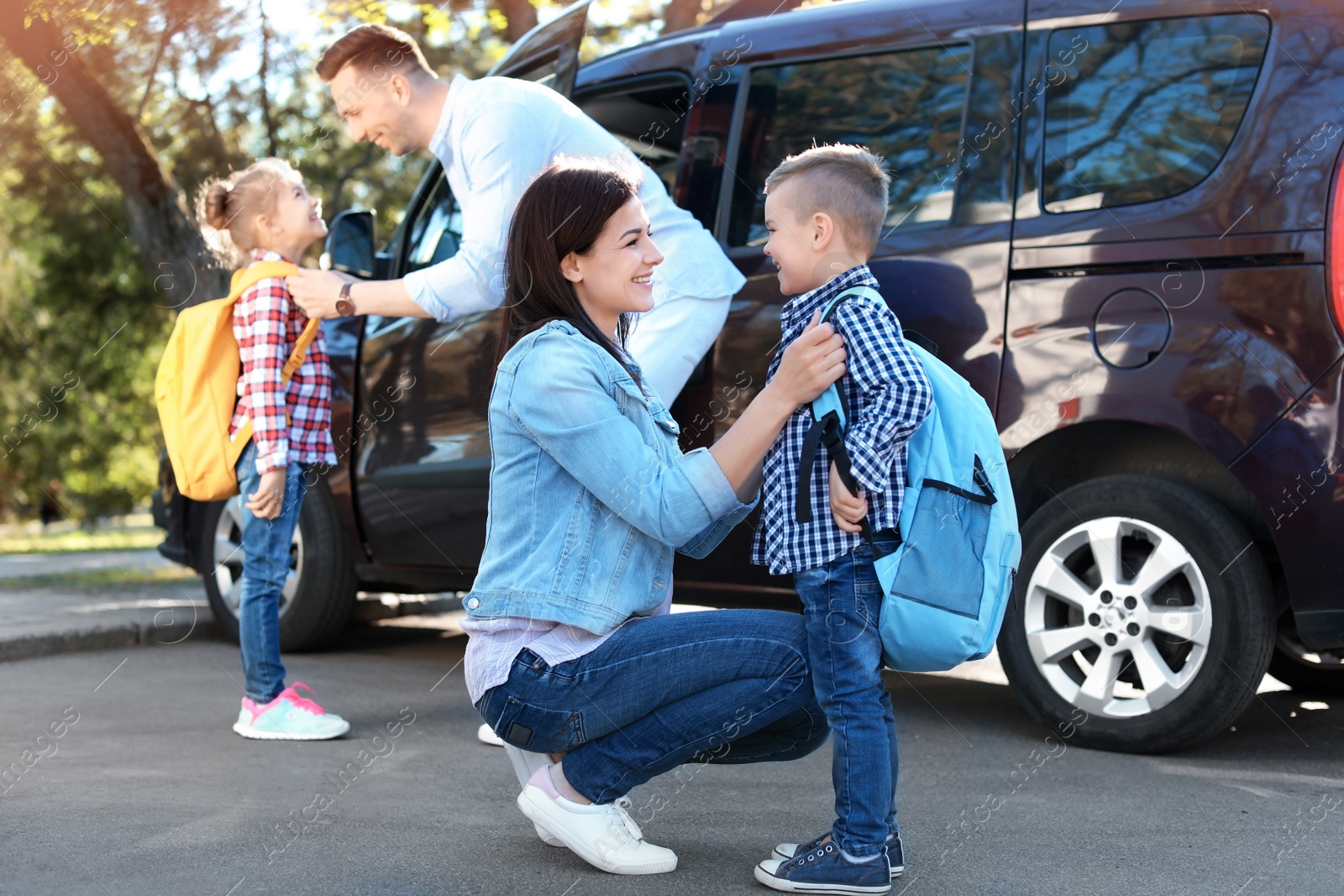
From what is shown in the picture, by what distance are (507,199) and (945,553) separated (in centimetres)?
191

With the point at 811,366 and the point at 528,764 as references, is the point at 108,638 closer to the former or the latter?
the point at 528,764

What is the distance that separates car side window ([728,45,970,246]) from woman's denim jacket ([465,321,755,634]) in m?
1.74

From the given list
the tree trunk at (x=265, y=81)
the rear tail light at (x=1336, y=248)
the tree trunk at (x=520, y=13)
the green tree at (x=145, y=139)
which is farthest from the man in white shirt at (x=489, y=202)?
the tree trunk at (x=265, y=81)

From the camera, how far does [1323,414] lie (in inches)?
140

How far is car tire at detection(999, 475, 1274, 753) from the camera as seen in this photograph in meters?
3.74

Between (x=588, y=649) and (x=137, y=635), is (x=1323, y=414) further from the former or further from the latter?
(x=137, y=635)

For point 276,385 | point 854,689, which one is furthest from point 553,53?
point 854,689

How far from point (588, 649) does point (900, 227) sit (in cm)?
200

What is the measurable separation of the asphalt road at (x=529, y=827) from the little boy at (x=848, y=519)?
0.16 metres

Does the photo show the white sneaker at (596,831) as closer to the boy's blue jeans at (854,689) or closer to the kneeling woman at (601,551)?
the kneeling woman at (601,551)

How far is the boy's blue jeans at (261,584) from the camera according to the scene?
4320 mm

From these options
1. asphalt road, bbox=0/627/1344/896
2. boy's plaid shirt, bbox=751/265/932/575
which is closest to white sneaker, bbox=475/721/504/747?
asphalt road, bbox=0/627/1344/896

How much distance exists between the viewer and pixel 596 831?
283 centimetres

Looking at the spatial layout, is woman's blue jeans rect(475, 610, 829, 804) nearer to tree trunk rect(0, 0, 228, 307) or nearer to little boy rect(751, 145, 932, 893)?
little boy rect(751, 145, 932, 893)
